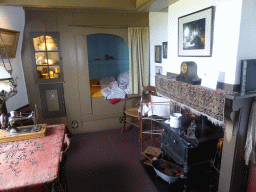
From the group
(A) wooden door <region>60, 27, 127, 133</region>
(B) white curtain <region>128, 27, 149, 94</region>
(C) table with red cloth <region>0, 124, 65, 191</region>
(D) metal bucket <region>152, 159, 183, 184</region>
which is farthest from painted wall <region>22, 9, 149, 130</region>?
(D) metal bucket <region>152, 159, 183, 184</region>

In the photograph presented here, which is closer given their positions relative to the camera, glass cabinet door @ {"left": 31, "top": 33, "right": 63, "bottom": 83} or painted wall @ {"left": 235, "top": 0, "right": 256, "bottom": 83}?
painted wall @ {"left": 235, "top": 0, "right": 256, "bottom": 83}

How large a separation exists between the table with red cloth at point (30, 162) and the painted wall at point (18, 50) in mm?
1412

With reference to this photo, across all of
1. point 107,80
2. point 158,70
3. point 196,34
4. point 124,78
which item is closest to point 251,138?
point 196,34

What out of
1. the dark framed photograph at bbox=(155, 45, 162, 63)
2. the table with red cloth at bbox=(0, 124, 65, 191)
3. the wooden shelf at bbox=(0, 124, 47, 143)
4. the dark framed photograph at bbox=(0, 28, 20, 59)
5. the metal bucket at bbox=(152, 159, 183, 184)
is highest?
the dark framed photograph at bbox=(0, 28, 20, 59)

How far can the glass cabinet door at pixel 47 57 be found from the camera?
3.25 metres

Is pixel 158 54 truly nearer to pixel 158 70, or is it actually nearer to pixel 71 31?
pixel 158 70

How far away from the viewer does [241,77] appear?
1601mm

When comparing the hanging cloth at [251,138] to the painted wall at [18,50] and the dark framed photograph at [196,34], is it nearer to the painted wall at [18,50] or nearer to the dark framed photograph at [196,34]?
the dark framed photograph at [196,34]

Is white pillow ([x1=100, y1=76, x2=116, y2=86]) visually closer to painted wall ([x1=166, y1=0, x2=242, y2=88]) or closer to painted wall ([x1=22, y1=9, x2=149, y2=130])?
painted wall ([x1=22, y1=9, x2=149, y2=130])

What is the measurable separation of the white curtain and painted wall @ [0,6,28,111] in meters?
1.90

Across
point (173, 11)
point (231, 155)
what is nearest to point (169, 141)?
point (231, 155)

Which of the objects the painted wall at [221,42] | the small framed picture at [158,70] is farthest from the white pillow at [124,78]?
the painted wall at [221,42]

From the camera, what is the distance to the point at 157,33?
10.8ft

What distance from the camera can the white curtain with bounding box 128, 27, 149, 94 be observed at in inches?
139
